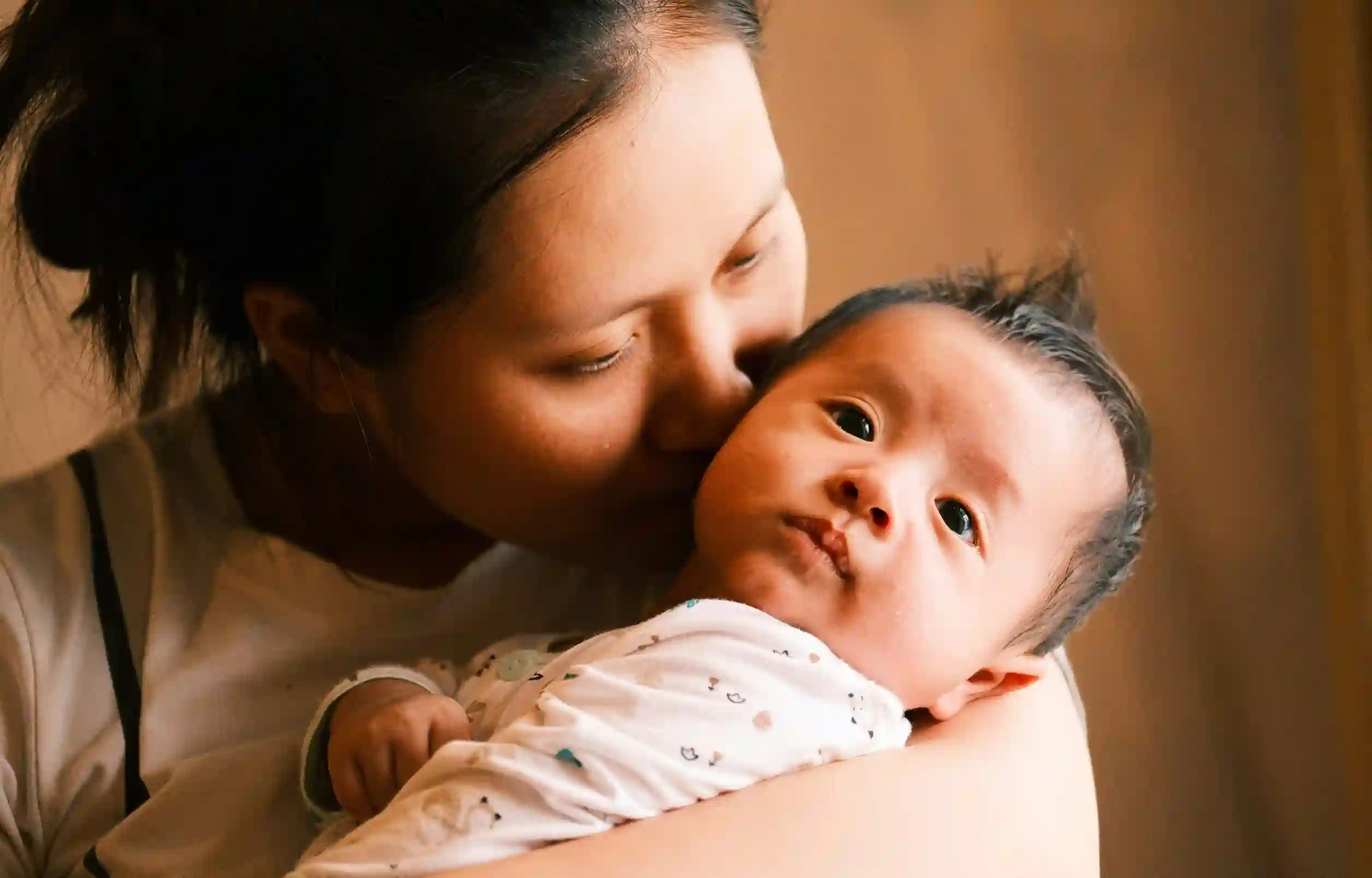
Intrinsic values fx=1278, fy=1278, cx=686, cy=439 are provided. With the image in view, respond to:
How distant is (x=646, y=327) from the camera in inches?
30.1

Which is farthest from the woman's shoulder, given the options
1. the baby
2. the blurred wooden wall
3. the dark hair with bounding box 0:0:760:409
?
the blurred wooden wall

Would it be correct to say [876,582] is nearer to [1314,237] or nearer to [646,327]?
[646,327]

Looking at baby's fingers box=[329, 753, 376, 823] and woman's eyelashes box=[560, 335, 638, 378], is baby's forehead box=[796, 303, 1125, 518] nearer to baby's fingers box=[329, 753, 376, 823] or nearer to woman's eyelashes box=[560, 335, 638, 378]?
woman's eyelashes box=[560, 335, 638, 378]

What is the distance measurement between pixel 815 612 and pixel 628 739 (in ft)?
0.48

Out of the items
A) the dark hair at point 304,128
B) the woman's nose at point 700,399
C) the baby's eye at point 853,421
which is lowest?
the baby's eye at point 853,421

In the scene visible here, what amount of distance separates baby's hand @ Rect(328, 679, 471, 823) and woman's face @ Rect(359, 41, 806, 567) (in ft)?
0.49

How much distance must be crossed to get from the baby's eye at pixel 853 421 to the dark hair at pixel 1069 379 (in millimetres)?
62

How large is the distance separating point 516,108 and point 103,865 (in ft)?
1.86

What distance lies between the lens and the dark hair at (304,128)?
709 mm

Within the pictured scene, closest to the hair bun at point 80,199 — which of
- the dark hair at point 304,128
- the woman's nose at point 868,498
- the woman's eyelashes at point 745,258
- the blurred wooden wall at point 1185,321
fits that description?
the dark hair at point 304,128

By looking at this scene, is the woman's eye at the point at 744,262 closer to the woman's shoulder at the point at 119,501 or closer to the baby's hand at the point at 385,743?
the baby's hand at the point at 385,743

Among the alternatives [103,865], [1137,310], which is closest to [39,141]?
[103,865]

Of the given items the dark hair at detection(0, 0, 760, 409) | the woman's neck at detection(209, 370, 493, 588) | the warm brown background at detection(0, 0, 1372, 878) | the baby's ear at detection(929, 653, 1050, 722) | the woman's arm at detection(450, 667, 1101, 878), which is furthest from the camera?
the warm brown background at detection(0, 0, 1372, 878)

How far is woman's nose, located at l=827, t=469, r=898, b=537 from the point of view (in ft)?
2.42
